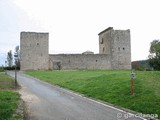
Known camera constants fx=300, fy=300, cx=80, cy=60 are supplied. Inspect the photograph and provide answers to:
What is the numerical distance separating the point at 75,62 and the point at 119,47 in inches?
452

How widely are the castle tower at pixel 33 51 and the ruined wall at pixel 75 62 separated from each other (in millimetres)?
1658

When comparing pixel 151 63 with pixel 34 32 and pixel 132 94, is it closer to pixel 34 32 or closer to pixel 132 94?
pixel 34 32

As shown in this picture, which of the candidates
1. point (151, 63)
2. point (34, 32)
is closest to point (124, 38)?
point (151, 63)

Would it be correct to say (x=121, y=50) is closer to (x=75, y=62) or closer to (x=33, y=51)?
(x=75, y=62)

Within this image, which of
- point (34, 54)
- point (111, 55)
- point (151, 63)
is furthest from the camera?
point (111, 55)

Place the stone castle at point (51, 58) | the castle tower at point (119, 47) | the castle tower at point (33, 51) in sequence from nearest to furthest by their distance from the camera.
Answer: the castle tower at point (33, 51), the stone castle at point (51, 58), the castle tower at point (119, 47)

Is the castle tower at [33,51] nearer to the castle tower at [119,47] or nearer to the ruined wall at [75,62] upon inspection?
the ruined wall at [75,62]

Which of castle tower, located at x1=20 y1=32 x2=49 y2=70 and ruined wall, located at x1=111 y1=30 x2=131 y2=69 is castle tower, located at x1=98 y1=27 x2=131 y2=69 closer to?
ruined wall, located at x1=111 y1=30 x2=131 y2=69

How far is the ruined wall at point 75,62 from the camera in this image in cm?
6162

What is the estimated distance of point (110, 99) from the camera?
594 inches

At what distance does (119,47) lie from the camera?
220 feet

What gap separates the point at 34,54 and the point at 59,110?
164 ft

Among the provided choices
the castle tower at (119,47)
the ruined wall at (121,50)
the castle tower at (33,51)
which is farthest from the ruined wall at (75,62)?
the ruined wall at (121,50)

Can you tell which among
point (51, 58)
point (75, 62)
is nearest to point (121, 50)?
point (75, 62)
